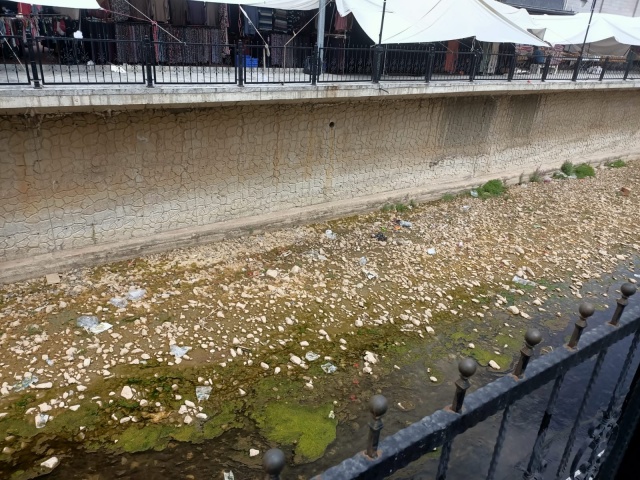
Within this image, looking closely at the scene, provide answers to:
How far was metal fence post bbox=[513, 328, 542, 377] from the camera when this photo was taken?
5.52 feet

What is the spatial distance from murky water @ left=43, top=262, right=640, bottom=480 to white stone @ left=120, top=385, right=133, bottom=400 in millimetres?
711

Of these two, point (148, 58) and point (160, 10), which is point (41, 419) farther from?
point (160, 10)

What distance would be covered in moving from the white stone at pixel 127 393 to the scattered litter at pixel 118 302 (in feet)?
5.33

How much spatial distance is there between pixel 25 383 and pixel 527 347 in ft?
18.7

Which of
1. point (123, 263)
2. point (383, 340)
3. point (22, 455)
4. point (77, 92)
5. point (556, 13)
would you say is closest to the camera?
point (22, 455)

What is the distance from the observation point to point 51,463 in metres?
4.66

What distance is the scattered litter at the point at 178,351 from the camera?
6.10 m

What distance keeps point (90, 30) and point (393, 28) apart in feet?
19.4

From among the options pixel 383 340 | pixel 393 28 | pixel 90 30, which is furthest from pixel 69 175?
pixel 393 28

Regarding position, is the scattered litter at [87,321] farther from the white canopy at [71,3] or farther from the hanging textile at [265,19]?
the hanging textile at [265,19]

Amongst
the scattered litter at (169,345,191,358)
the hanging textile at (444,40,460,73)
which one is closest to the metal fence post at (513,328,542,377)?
the scattered litter at (169,345,191,358)

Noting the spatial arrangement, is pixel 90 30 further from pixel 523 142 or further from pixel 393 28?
pixel 523 142

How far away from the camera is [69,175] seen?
709 centimetres

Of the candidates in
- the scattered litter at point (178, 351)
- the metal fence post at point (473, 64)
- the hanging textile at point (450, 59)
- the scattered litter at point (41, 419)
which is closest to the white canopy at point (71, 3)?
the scattered litter at point (178, 351)
